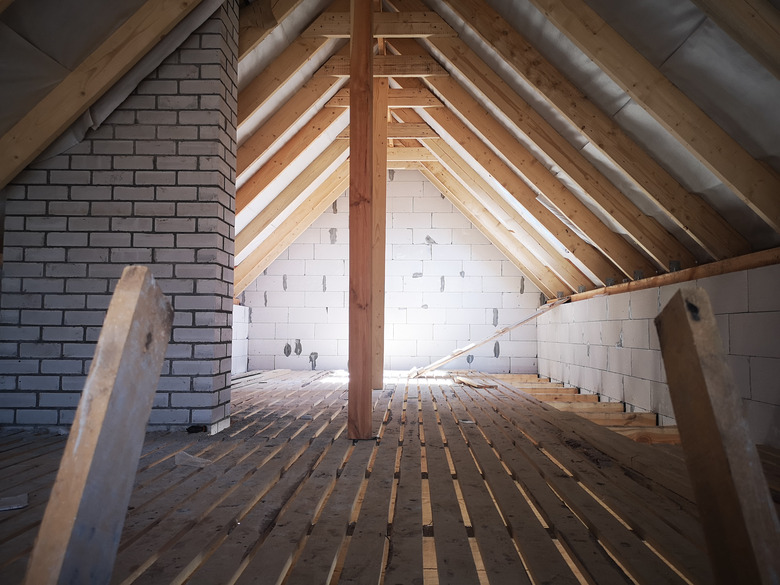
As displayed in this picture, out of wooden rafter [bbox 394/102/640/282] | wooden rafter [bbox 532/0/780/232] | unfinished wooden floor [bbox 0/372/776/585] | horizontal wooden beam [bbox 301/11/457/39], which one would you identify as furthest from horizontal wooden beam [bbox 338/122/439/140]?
unfinished wooden floor [bbox 0/372/776/585]

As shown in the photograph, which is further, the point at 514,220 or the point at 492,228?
the point at 492,228

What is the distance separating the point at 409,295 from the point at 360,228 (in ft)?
19.0

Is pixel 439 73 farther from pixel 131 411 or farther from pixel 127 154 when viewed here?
pixel 131 411

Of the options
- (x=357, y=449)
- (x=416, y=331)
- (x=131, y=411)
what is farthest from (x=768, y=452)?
(x=416, y=331)

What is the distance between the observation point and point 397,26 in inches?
192

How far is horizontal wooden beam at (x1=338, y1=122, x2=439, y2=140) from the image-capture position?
23.4ft

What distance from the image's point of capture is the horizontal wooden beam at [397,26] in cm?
468

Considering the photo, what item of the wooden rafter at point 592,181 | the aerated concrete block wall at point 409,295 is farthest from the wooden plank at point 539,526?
the aerated concrete block wall at point 409,295

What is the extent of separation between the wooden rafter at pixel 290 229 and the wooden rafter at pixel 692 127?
17.8 feet

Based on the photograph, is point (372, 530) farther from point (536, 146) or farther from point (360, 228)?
point (536, 146)

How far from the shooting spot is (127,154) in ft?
11.5

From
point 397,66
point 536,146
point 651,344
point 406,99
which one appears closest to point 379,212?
point 406,99

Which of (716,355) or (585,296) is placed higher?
(585,296)

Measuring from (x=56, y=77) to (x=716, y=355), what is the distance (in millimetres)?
3375
